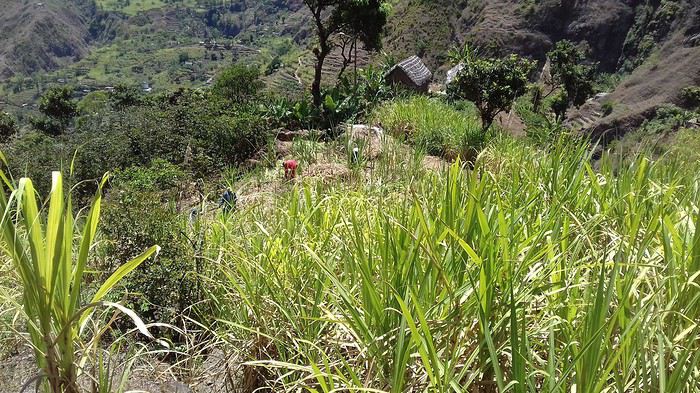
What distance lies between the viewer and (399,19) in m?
67.3

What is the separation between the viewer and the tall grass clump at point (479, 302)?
1321mm

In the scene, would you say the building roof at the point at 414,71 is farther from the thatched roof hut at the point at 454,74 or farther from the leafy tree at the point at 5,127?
the leafy tree at the point at 5,127

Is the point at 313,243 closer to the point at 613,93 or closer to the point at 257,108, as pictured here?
the point at 257,108

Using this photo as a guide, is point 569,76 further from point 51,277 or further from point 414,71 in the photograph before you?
point 51,277

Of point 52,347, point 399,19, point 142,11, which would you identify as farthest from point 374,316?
point 142,11

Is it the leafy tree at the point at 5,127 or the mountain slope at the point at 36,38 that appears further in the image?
the mountain slope at the point at 36,38

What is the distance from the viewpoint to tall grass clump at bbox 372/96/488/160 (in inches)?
330

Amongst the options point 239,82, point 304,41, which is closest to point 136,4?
point 304,41

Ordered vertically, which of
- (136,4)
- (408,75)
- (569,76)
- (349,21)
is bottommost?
(569,76)

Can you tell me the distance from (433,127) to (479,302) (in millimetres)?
8071

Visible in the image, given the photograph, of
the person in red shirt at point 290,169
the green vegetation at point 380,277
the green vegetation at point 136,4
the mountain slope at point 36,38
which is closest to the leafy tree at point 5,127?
the green vegetation at point 380,277

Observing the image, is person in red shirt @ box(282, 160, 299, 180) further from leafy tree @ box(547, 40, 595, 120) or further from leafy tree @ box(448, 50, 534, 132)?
leafy tree @ box(547, 40, 595, 120)

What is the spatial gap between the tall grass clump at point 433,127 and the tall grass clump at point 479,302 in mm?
5885

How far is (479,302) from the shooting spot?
4.55ft
